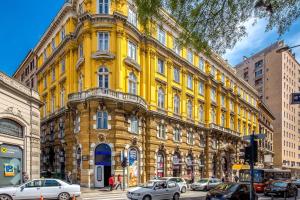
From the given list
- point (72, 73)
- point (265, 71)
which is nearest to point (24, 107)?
point (72, 73)

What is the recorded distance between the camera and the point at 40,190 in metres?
22.0

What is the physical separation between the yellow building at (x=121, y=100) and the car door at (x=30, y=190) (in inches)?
562

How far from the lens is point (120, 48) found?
38.5m

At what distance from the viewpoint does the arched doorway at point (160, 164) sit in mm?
44031

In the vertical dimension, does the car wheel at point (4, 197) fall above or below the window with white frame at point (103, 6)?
below

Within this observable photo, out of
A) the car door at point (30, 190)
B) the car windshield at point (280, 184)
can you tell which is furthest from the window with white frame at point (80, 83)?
the car windshield at point (280, 184)

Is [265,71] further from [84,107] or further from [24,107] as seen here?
[24,107]

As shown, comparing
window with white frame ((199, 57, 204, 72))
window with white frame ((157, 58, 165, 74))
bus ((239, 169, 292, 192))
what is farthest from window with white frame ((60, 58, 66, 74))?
bus ((239, 169, 292, 192))

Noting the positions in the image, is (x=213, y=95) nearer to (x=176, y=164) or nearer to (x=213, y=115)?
(x=213, y=115)

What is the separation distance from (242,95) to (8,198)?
61251mm

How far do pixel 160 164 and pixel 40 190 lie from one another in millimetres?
23901

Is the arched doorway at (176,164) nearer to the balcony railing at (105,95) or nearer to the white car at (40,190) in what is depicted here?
the balcony railing at (105,95)

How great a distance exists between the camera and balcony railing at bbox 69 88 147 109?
121ft

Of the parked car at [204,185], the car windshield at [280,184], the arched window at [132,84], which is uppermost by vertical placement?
the arched window at [132,84]
